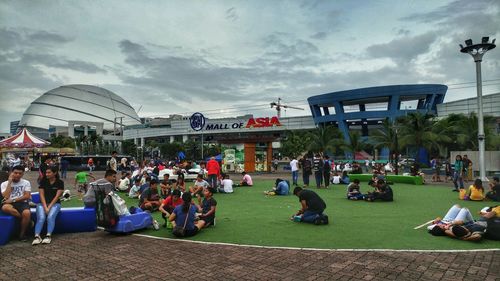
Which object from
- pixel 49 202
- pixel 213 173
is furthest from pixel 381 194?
pixel 49 202

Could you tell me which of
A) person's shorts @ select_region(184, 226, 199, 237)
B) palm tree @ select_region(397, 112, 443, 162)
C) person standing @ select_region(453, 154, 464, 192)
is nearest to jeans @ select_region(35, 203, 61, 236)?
person's shorts @ select_region(184, 226, 199, 237)

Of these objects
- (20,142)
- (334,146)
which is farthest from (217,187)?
(334,146)

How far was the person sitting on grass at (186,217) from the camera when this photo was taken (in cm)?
759

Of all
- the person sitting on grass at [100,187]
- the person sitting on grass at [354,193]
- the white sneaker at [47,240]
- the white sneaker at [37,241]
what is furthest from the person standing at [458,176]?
the white sneaker at [37,241]

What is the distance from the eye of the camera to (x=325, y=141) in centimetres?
4466

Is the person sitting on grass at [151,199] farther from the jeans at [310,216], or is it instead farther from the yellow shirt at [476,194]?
the yellow shirt at [476,194]

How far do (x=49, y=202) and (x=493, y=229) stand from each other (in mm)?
9101

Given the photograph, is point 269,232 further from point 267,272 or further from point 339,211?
point 339,211

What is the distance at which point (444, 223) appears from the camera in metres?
7.80

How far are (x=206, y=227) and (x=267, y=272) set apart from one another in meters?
3.34

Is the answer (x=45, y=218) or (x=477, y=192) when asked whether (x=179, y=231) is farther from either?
(x=477, y=192)

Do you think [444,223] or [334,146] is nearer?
[444,223]

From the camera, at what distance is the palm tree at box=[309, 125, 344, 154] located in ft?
145

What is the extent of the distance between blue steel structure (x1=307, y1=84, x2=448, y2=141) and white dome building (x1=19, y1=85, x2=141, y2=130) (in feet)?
285
